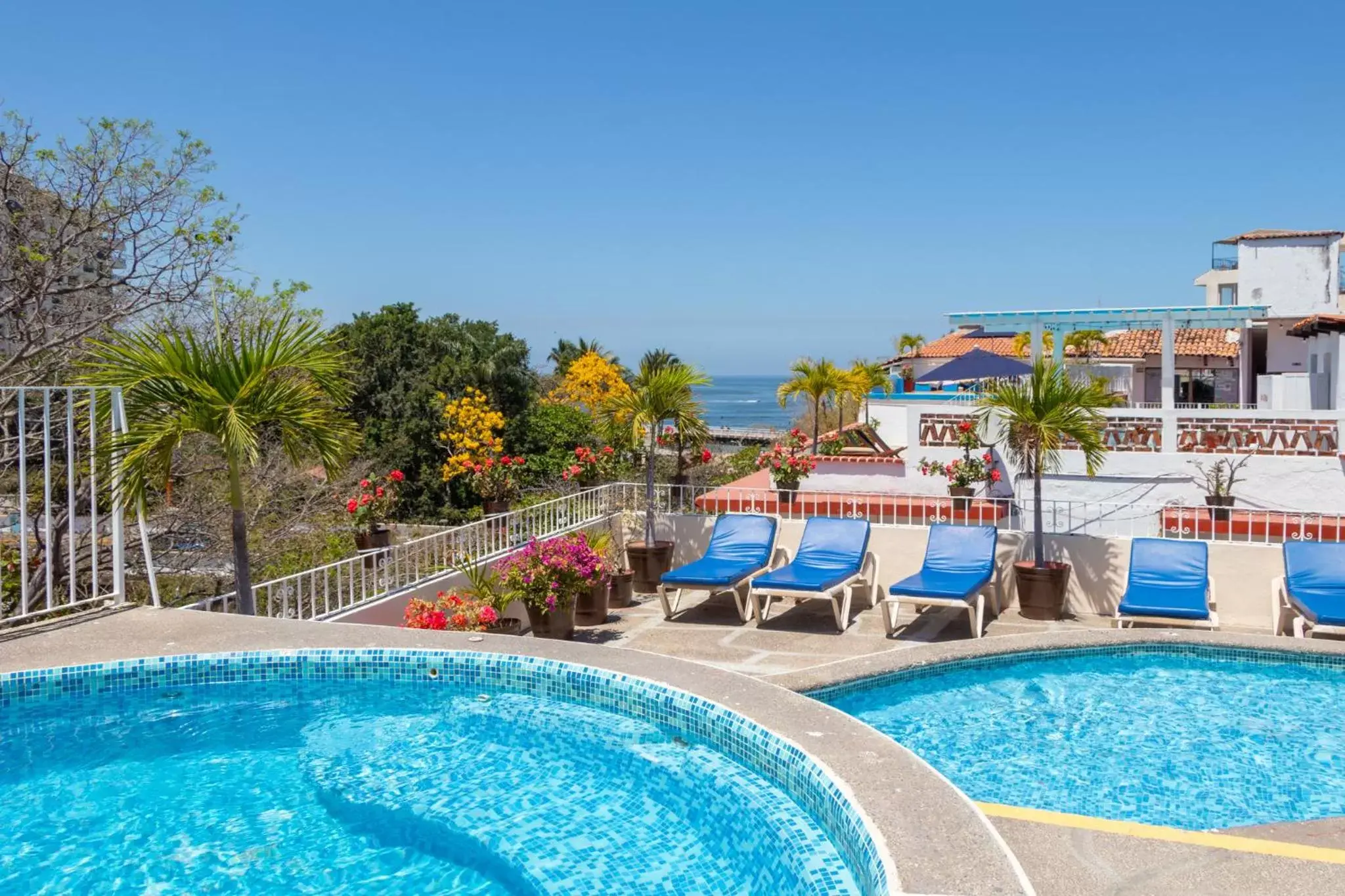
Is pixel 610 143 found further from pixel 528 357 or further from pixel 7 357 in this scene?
pixel 7 357

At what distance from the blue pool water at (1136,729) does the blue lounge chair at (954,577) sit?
1122 millimetres

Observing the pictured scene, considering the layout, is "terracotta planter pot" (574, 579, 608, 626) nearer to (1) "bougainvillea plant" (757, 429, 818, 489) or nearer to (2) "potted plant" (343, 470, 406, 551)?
(2) "potted plant" (343, 470, 406, 551)

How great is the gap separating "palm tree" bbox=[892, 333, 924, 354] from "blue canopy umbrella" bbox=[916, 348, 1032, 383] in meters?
36.2

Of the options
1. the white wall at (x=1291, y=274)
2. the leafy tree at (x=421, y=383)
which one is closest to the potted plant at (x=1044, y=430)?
the leafy tree at (x=421, y=383)

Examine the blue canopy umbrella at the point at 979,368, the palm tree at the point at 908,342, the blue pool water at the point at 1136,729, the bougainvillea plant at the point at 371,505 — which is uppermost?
the palm tree at the point at 908,342

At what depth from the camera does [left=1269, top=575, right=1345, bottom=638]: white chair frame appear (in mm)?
8648

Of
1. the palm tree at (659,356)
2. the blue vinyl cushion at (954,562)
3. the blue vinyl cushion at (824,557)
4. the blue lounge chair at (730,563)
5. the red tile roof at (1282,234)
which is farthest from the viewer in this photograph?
the palm tree at (659,356)

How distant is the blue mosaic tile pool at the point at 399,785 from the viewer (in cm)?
468

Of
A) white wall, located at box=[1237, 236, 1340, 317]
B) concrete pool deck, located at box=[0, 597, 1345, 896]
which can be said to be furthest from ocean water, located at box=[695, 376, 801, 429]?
concrete pool deck, located at box=[0, 597, 1345, 896]

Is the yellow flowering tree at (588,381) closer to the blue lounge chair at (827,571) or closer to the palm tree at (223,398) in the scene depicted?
the blue lounge chair at (827,571)

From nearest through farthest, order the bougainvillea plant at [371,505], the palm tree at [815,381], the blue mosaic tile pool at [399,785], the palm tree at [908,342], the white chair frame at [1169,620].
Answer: the blue mosaic tile pool at [399,785]
the white chair frame at [1169,620]
the bougainvillea plant at [371,505]
the palm tree at [815,381]
the palm tree at [908,342]

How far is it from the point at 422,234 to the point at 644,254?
36.6 ft

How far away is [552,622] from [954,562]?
4431mm

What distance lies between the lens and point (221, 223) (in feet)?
37.2
